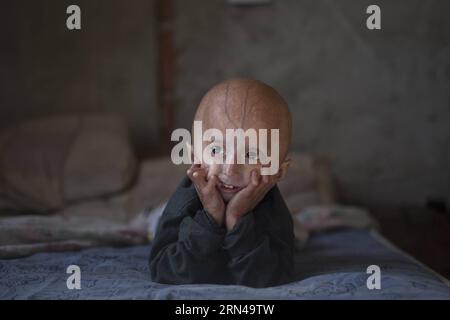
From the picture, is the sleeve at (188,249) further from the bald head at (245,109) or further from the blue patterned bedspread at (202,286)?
the bald head at (245,109)

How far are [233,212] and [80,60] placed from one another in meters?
1.79

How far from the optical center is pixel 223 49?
2.76m

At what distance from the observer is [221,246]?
4.04ft

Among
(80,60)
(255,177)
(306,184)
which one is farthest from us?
(80,60)

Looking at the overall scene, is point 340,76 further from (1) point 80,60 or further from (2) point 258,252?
(2) point 258,252

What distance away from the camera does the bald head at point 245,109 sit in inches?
47.2

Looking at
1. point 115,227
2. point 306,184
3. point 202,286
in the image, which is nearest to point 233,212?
point 202,286

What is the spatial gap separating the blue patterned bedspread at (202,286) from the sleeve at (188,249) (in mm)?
44

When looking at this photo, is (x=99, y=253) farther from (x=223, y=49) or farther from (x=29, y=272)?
(x=223, y=49)

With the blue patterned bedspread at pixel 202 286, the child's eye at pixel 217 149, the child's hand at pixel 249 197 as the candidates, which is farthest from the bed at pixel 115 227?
the child's eye at pixel 217 149

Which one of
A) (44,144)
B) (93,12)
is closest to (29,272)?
(44,144)

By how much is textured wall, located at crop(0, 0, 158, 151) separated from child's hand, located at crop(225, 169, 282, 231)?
1652 mm

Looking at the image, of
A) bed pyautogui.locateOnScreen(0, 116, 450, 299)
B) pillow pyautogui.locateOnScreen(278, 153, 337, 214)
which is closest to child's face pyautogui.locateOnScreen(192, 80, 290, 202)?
bed pyautogui.locateOnScreen(0, 116, 450, 299)

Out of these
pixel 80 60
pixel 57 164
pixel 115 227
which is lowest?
pixel 115 227
